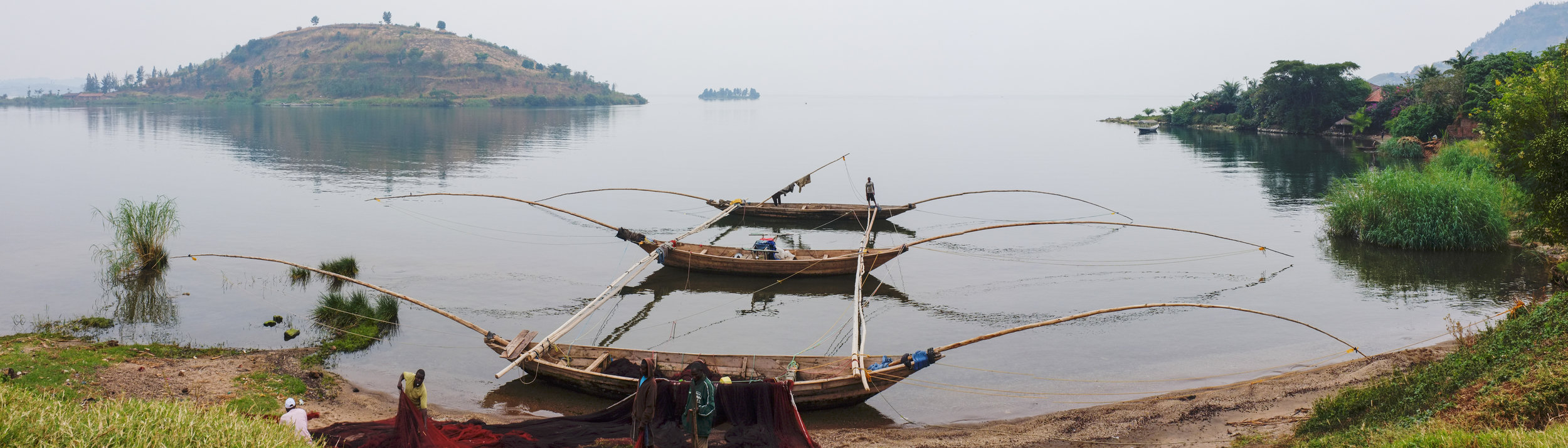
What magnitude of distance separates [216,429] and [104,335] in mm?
12318

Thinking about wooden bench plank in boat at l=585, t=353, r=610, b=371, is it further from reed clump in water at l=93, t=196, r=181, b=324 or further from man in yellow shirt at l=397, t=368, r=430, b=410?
reed clump in water at l=93, t=196, r=181, b=324

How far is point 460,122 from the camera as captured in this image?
87.9 meters

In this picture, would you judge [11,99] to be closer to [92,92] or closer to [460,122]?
[92,92]

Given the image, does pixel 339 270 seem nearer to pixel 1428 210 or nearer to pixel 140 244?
pixel 140 244

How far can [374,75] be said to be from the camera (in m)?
153

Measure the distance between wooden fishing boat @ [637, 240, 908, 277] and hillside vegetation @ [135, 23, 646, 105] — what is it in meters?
128

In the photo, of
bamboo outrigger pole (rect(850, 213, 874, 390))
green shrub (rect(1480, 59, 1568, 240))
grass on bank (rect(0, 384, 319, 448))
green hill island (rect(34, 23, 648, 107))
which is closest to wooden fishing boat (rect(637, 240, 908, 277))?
bamboo outrigger pole (rect(850, 213, 874, 390))

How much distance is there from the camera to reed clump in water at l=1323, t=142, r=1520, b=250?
21.2 metres

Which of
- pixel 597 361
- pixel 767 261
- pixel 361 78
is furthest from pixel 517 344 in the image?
pixel 361 78

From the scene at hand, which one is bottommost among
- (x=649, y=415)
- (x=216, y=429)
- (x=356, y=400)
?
(x=356, y=400)

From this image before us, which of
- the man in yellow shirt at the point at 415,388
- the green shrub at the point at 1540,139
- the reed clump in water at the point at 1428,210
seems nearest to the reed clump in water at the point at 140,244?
the man in yellow shirt at the point at 415,388

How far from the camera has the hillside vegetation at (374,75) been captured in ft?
487

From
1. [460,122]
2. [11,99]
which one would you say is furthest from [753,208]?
[11,99]

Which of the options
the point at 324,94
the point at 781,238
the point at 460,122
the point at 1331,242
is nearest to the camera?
the point at 1331,242
